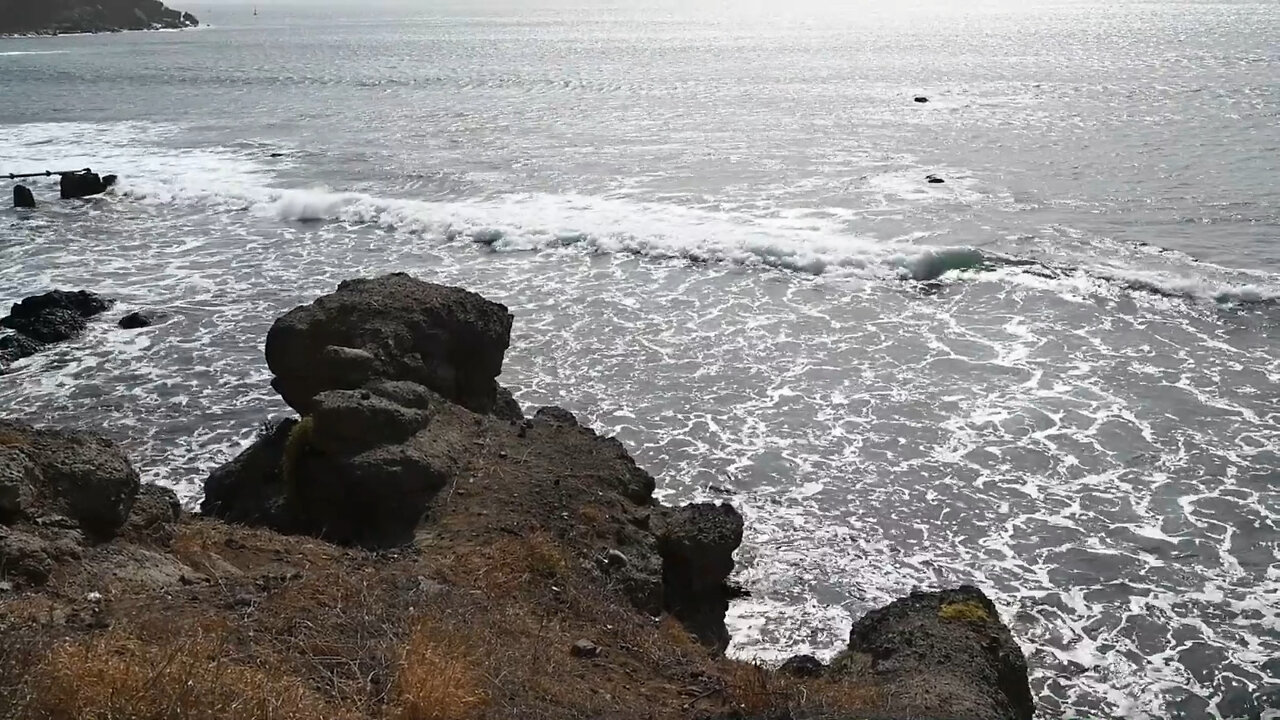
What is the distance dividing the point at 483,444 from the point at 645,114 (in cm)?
4261

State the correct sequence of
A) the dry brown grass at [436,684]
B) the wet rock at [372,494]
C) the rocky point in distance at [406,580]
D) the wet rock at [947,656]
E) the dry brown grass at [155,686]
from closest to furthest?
the dry brown grass at [155,686] < the dry brown grass at [436,684] < the rocky point in distance at [406,580] < the wet rock at [947,656] < the wet rock at [372,494]

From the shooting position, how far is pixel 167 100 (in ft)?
201

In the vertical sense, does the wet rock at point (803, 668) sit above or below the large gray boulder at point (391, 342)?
below

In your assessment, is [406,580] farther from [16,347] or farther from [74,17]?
[74,17]

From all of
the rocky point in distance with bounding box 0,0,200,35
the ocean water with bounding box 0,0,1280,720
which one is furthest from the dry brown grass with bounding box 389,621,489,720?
the rocky point in distance with bounding box 0,0,200,35

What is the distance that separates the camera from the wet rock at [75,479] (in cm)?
786

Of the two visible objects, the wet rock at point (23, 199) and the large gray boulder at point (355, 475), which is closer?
the large gray boulder at point (355, 475)

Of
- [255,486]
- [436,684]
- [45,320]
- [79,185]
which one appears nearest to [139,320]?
[45,320]

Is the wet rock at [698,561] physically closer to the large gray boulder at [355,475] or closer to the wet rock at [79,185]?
the large gray boulder at [355,475]

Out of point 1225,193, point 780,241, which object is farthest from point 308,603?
point 1225,193

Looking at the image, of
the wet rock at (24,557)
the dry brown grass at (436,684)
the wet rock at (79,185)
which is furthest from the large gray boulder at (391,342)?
the wet rock at (79,185)

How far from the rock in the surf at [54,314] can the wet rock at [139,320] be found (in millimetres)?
682

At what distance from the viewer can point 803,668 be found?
8.35 m

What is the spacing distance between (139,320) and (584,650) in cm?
1479
